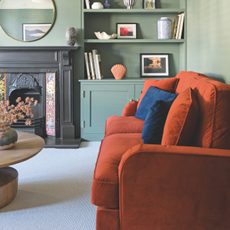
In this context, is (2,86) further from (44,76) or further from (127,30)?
(127,30)

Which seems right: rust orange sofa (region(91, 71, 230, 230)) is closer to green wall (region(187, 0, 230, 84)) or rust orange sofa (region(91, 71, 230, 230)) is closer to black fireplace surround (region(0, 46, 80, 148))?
green wall (region(187, 0, 230, 84))

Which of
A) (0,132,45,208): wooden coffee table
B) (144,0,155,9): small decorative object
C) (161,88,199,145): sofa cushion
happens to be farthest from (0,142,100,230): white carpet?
(144,0,155,9): small decorative object

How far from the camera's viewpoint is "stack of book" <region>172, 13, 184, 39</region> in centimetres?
368

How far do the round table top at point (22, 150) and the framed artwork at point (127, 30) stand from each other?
7.75 ft

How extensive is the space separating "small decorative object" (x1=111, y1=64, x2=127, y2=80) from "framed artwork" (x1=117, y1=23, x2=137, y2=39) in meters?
0.54

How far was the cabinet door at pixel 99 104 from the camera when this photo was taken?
372 centimetres

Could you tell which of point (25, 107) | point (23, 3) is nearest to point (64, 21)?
point (23, 3)

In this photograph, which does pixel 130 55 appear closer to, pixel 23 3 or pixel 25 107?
pixel 23 3

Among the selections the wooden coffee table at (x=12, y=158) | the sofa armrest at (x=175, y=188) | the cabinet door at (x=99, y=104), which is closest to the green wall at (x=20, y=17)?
the cabinet door at (x=99, y=104)

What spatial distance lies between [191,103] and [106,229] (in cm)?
80

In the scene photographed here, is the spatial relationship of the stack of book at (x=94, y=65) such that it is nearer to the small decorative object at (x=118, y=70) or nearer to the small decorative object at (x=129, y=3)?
the small decorative object at (x=118, y=70)

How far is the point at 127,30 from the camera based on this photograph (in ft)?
13.0

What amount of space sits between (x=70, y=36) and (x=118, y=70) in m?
0.81

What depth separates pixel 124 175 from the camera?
4.16 feet
